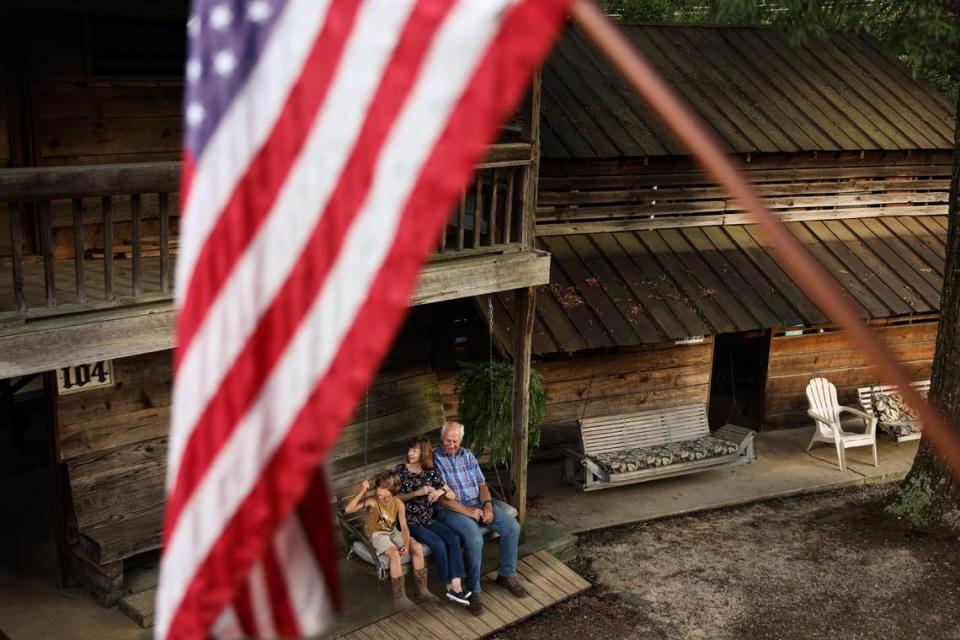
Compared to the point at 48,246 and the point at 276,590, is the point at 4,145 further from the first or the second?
the point at 276,590

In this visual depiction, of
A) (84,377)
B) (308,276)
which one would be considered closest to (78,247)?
(84,377)

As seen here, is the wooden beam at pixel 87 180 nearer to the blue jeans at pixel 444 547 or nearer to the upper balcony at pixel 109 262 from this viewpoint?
the upper balcony at pixel 109 262

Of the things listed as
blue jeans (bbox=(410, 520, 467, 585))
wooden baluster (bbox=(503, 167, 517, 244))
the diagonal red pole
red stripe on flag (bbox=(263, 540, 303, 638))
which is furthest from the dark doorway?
the diagonal red pole

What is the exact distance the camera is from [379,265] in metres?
2.48

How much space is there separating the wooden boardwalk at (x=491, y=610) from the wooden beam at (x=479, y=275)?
8.47 feet

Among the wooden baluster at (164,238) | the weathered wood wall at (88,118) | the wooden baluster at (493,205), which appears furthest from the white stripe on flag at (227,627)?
the weathered wood wall at (88,118)

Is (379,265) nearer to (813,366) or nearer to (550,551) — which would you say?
(550,551)

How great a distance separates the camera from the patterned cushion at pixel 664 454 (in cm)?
1215

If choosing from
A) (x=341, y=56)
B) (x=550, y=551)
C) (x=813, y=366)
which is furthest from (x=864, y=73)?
(x=341, y=56)

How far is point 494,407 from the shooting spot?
35.7ft

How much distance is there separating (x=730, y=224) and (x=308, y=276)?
40.2 ft

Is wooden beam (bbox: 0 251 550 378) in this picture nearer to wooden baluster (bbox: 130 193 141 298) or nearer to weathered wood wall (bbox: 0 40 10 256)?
wooden baluster (bbox: 130 193 141 298)

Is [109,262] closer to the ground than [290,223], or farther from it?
closer to the ground

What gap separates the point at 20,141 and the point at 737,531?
785 centimetres
